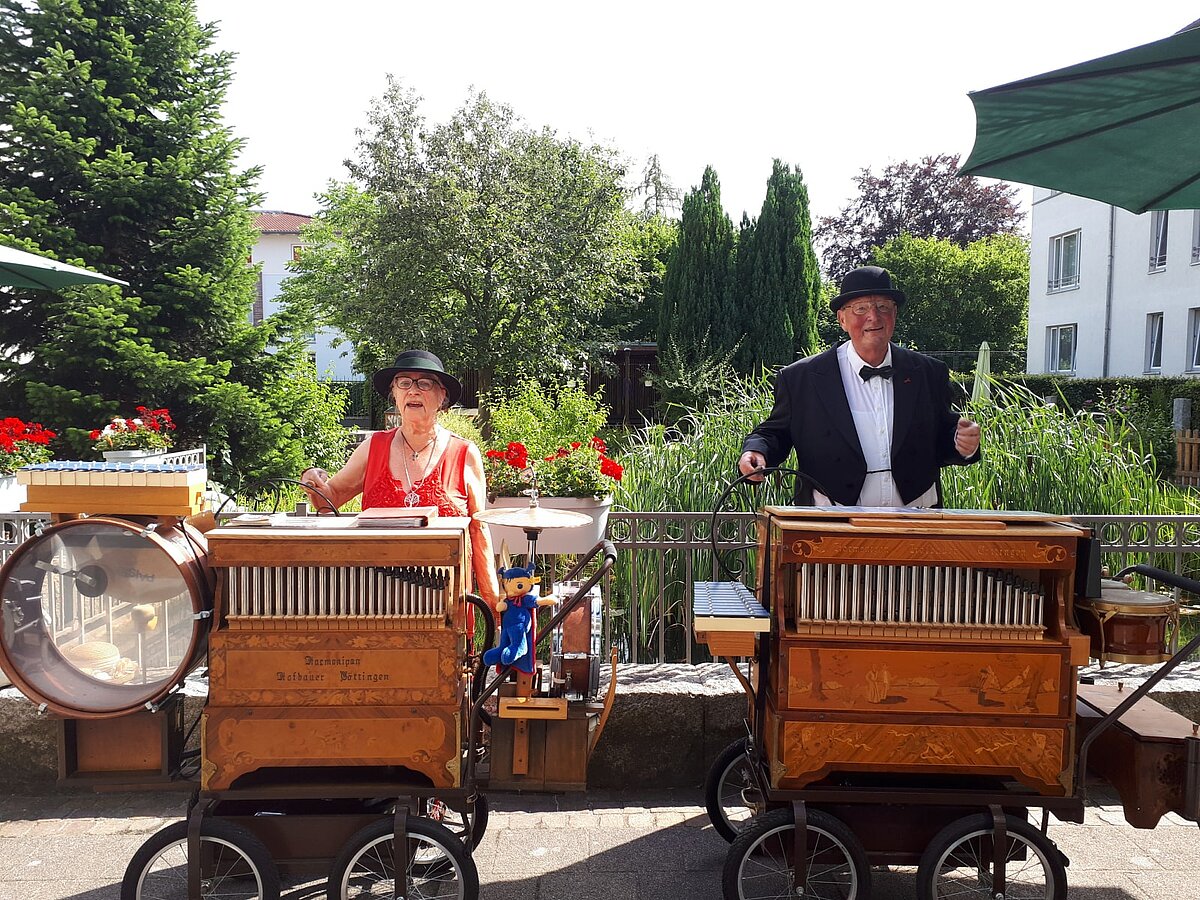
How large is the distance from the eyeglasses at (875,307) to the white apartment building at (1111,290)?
16926 mm

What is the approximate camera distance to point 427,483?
10.8 ft

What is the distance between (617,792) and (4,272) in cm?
382

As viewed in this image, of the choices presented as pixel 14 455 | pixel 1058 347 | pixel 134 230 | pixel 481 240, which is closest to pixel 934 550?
pixel 14 455

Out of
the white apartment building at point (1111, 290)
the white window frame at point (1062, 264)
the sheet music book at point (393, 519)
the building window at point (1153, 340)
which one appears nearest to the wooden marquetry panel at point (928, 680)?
the sheet music book at point (393, 519)

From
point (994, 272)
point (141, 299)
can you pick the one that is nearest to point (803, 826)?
point (141, 299)

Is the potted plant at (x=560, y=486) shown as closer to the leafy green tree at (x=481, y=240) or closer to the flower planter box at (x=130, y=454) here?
the flower planter box at (x=130, y=454)

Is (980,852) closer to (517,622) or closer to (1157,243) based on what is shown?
(517,622)

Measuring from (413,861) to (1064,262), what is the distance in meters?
26.3

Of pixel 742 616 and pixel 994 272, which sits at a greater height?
pixel 994 272

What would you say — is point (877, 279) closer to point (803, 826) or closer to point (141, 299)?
point (803, 826)

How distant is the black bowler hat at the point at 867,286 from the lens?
3.21m

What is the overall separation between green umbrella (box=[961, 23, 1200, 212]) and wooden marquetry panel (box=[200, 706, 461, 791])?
2266mm

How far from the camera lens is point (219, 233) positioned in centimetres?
1152

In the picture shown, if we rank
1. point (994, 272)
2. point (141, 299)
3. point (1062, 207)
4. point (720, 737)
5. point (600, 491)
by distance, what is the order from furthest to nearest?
1. point (994, 272)
2. point (1062, 207)
3. point (141, 299)
4. point (600, 491)
5. point (720, 737)
